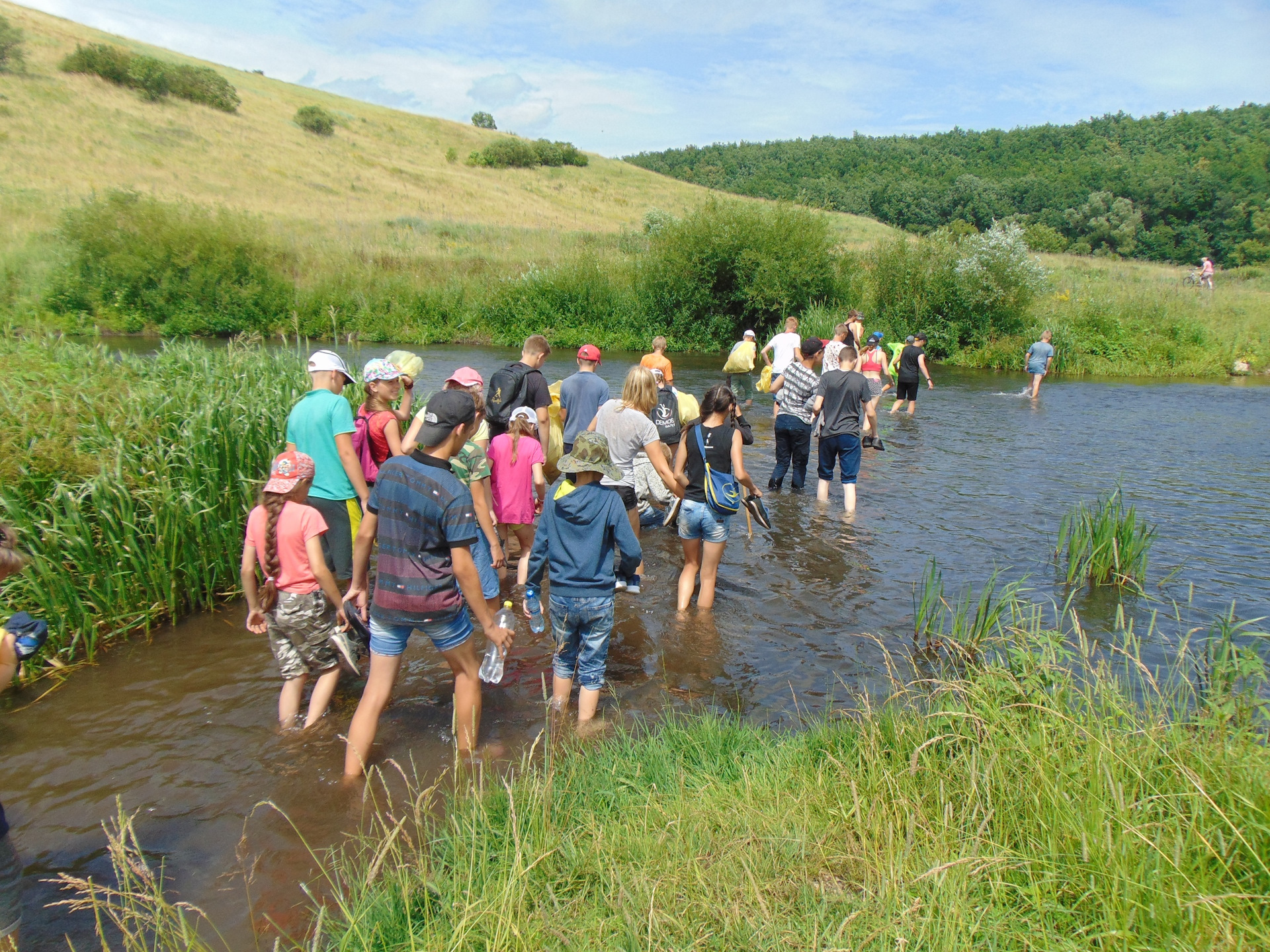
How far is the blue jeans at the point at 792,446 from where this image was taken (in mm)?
10148

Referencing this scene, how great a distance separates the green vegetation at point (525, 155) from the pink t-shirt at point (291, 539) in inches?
2855

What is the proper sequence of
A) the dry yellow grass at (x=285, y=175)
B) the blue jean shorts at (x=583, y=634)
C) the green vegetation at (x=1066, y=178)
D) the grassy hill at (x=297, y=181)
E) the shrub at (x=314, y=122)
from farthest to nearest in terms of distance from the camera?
the green vegetation at (x=1066, y=178), the shrub at (x=314, y=122), the dry yellow grass at (x=285, y=175), the grassy hill at (x=297, y=181), the blue jean shorts at (x=583, y=634)

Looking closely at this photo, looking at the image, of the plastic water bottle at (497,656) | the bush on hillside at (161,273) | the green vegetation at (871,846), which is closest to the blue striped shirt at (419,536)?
the plastic water bottle at (497,656)

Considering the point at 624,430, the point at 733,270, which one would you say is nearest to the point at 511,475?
the point at 624,430

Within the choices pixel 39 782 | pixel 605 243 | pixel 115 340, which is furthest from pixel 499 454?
pixel 605 243

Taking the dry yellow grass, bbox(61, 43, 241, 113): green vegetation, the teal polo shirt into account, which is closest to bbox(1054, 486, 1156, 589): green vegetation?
the teal polo shirt

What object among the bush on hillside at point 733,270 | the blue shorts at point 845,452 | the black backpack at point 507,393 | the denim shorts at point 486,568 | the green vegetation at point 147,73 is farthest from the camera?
the green vegetation at point 147,73

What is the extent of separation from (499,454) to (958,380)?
70.0 ft

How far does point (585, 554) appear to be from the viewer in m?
4.67

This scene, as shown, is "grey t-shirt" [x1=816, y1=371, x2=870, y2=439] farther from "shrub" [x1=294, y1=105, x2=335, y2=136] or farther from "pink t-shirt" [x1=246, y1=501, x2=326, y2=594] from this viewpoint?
"shrub" [x1=294, y1=105, x2=335, y2=136]

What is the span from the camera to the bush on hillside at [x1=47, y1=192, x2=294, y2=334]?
1085 inches

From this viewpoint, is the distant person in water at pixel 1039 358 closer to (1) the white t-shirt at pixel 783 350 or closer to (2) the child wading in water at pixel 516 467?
(1) the white t-shirt at pixel 783 350

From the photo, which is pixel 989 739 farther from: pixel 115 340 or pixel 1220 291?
pixel 1220 291

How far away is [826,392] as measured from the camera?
945 cm
